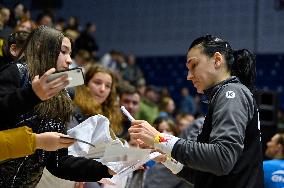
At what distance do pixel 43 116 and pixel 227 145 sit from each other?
3.14 ft

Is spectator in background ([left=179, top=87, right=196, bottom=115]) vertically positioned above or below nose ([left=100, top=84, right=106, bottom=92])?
below

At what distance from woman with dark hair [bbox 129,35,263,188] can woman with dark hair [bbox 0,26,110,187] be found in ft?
1.55

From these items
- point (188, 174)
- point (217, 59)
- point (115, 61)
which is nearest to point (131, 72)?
point (115, 61)

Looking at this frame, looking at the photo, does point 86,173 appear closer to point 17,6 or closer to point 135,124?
point 135,124

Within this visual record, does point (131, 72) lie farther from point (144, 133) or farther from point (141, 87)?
point (144, 133)

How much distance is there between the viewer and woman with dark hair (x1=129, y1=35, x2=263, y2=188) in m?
2.72

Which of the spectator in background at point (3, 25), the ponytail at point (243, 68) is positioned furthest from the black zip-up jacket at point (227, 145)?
the spectator in background at point (3, 25)

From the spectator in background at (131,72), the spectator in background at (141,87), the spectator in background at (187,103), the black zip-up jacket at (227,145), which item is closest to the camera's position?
the black zip-up jacket at (227,145)

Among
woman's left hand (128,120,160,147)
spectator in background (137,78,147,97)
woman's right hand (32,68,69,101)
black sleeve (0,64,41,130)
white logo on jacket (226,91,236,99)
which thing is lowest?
spectator in background (137,78,147,97)

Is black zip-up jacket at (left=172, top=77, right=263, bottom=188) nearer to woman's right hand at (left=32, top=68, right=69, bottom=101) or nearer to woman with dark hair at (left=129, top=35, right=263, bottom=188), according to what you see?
woman with dark hair at (left=129, top=35, right=263, bottom=188)

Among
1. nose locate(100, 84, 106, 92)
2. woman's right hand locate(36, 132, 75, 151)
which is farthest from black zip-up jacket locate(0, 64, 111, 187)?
nose locate(100, 84, 106, 92)

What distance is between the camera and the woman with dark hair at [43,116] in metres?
3.00

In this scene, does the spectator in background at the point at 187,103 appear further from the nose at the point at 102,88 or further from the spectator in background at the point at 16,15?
the nose at the point at 102,88

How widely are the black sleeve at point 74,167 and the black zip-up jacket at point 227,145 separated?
1.87ft
